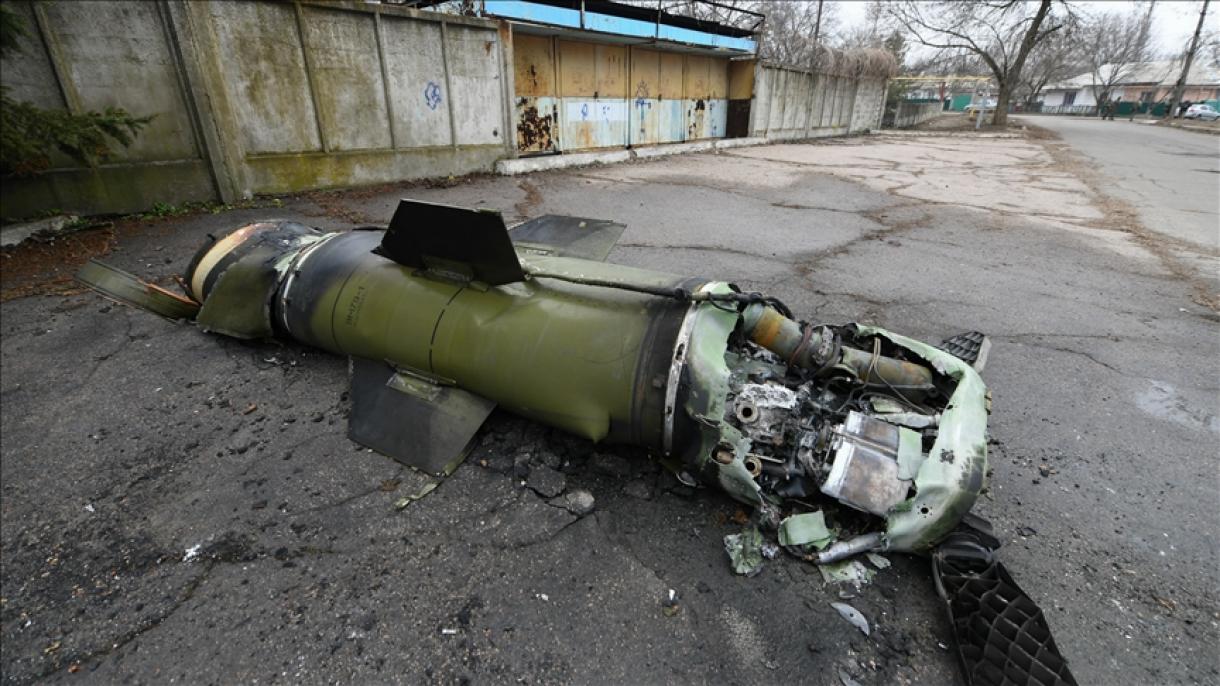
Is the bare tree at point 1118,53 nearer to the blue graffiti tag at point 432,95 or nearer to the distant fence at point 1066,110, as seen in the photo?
the distant fence at point 1066,110

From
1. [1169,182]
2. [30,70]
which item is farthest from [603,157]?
[1169,182]

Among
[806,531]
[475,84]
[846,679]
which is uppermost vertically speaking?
[475,84]

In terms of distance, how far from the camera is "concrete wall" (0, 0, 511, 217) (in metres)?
5.36

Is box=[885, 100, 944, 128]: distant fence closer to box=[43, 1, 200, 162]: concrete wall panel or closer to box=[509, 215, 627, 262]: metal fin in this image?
box=[43, 1, 200, 162]: concrete wall panel

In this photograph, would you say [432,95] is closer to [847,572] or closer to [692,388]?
[692,388]

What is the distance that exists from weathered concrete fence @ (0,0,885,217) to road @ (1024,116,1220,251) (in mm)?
9756

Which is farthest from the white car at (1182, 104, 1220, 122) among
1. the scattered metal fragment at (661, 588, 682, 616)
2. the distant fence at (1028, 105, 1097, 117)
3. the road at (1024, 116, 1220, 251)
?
the scattered metal fragment at (661, 588, 682, 616)

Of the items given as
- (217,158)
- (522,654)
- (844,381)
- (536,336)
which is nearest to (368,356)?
(536,336)

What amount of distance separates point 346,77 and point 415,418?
6759mm

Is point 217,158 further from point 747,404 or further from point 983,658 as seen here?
point 983,658

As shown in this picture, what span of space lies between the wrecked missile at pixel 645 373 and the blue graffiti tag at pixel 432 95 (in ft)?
20.5

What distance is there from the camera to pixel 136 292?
156 inches

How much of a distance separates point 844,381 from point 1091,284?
4.30 meters

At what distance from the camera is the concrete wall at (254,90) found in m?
5.36
